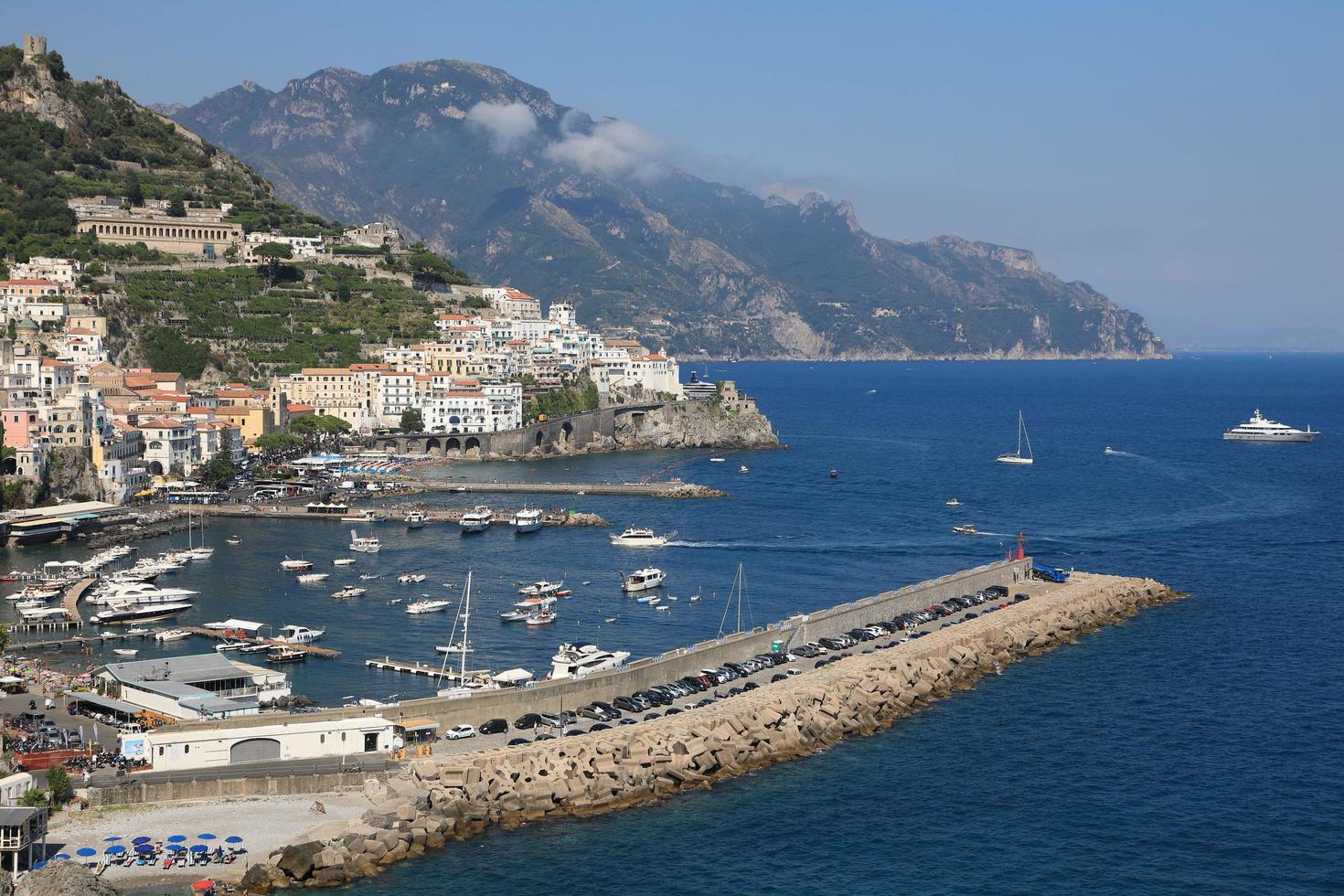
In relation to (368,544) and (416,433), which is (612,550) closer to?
(368,544)

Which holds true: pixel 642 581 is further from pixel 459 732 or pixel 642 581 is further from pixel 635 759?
pixel 635 759

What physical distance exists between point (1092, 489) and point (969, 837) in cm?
6573

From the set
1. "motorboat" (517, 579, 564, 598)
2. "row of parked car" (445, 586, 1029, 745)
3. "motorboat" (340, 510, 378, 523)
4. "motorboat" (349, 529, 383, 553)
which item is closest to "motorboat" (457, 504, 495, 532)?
"motorboat" (340, 510, 378, 523)

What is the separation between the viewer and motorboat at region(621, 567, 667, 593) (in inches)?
2336

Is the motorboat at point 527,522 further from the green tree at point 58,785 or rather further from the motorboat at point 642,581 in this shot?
the green tree at point 58,785

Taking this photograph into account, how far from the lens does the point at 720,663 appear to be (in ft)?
146

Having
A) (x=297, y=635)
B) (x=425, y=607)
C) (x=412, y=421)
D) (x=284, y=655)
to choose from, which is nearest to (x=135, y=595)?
(x=297, y=635)

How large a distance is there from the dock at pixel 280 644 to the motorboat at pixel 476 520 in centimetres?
2510

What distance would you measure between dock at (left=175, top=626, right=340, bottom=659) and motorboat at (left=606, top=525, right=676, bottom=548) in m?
24.0

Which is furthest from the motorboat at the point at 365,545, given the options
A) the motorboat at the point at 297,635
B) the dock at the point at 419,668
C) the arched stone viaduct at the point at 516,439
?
the arched stone viaduct at the point at 516,439

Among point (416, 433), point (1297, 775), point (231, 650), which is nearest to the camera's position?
point (1297, 775)

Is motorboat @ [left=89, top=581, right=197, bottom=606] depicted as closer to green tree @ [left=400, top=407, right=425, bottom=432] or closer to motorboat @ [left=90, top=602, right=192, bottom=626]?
motorboat @ [left=90, top=602, right=192, bottom=626]

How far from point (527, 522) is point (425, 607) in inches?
835

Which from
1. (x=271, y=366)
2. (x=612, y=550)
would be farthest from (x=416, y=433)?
(x=612, y=550)
